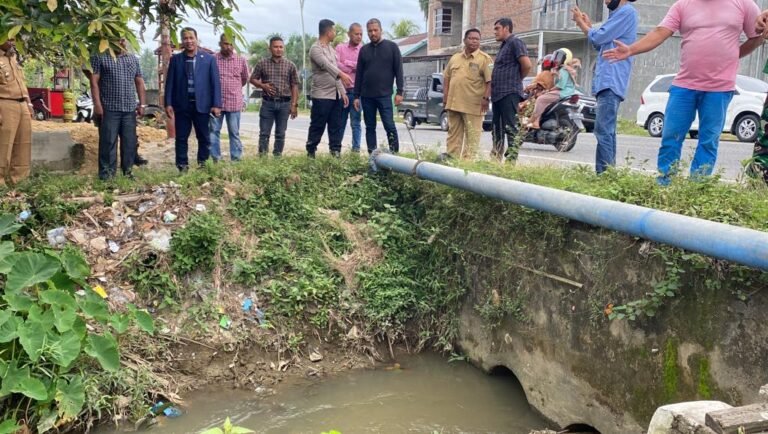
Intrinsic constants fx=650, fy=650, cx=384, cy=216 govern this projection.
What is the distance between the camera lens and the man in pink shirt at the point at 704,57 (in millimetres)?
4566

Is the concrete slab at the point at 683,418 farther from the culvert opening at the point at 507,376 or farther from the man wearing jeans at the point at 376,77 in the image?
the man wearing jeans at the point at 376,77

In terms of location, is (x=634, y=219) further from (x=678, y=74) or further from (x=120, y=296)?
(x=120, y=296)

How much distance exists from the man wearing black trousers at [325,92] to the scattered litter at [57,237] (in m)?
2.85

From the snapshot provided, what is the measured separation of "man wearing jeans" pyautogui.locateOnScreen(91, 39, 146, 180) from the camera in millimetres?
6453

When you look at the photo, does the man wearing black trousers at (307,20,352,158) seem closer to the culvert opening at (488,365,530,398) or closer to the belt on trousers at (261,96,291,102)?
the belt on trousers at (261,96,291,102)

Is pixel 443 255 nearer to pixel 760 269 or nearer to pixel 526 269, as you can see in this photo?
pixel 526 269

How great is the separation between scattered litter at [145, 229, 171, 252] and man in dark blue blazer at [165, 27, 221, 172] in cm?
182

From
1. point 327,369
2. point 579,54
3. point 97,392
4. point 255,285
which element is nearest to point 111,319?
point 97,392

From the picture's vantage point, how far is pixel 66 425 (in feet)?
13.2

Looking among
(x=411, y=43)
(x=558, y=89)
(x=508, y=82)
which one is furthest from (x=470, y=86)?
(x=411, y=43)

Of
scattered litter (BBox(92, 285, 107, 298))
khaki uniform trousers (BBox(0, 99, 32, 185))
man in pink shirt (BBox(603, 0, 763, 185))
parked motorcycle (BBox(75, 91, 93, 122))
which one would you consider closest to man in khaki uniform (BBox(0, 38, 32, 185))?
khaki uniform trousers (BBox(0, 99, 32, 185))

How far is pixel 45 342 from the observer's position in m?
3.92

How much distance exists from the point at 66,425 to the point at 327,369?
1773mm

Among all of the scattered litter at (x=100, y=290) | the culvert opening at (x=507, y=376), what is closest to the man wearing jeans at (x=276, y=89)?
the scattered litter at (x=100, y=290)
